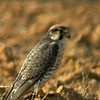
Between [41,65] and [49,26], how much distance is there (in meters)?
2.67

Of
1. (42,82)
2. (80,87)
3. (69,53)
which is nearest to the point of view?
(42,82)

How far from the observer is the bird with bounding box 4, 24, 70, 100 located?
38.5 ft

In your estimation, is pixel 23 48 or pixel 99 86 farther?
pixel 23 48

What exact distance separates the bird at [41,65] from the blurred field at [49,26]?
4.12 ft

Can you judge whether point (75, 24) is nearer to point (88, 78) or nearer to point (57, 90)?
point (88, 78)

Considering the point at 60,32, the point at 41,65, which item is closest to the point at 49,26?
the point at 60,32

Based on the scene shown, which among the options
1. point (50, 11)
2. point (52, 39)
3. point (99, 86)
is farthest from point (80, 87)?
point (50, 11)

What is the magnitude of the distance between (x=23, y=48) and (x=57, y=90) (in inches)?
91.9

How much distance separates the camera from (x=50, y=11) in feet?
48.5

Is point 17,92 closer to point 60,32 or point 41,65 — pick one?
point 41,65

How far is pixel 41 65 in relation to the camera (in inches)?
472

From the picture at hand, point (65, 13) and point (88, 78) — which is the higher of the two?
point (65, 13)

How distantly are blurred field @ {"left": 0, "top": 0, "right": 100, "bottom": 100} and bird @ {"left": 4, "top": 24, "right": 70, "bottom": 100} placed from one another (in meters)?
1.26

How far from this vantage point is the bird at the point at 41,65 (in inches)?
462
